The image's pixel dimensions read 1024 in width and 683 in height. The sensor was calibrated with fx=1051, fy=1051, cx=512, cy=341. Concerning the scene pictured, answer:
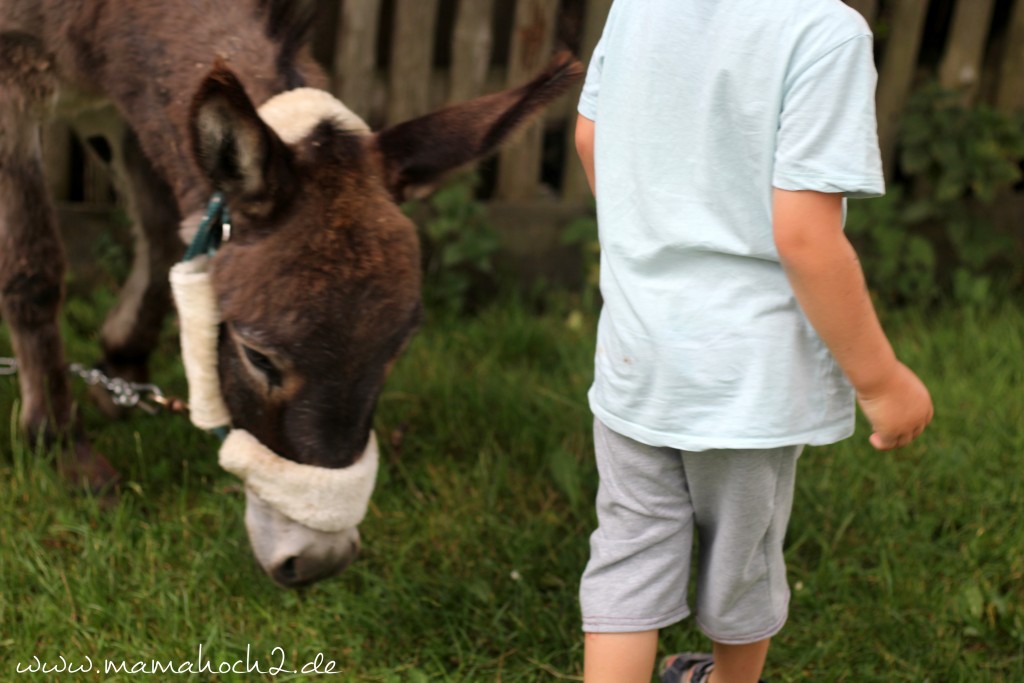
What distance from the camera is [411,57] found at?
4309 millimetres

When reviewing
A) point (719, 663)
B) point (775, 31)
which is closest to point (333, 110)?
point (775, 31)

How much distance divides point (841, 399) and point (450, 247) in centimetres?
251

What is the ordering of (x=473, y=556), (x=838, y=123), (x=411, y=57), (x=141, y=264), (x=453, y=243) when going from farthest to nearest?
(x=411, y=57) < (x=453, y=243) < (x=141, y=264) < (x=473, y=556) < (x=838, y=123)

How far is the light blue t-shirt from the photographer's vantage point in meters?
1.60

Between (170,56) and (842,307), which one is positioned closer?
(842,307)

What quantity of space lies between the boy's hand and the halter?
1046 mm

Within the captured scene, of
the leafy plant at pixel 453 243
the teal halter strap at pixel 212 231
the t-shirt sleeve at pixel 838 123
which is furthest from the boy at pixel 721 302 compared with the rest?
the leafy plant at pixel 453 243

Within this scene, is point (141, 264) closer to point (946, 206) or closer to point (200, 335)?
point (200, 335)

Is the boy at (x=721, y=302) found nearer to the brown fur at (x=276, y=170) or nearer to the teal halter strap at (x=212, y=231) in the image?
the brown fur at (x=276, y=170)

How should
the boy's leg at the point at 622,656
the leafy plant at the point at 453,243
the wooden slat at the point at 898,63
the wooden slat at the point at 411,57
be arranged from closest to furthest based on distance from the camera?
1. the boy's leg at the point at 622,656
2. the leafy plant at the point at 453,243
3. the wooden slat at the point at 411,57
4. the wooden slat at the point at 898,63

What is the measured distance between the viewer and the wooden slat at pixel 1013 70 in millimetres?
4570

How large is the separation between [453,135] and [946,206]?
9.77 feet

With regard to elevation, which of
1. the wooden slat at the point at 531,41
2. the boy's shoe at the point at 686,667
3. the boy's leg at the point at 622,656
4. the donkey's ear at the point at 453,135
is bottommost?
the boy's shoe at the point at 686,667

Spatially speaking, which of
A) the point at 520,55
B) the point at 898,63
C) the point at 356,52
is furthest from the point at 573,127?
the point at 898,63
